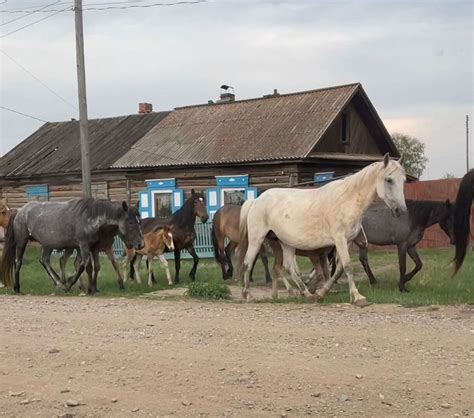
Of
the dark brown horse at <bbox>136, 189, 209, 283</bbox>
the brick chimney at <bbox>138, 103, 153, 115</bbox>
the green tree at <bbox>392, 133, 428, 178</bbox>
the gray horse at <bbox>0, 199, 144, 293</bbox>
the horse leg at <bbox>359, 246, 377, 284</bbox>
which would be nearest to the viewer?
the horse leg at <bbox>359, 246, 377, 284</bbox>

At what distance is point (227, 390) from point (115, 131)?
29264mm

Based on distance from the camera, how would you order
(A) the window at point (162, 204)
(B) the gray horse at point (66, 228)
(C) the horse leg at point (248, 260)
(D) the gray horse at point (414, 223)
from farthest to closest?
(A) the window at point (162, 204) → (B) the gray horse at point (66, 228) → (D) the gray horse at point (414, 223) → (C) the horse leg at point (248, 260)

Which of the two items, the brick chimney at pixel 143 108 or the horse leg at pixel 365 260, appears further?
the brick chimney at pixel 143 108

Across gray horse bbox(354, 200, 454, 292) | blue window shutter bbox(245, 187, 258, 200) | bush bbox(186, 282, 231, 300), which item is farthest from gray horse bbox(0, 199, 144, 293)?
blue window shutter bbox(245, 187, 258, 200)

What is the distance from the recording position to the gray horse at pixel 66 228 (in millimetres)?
14359

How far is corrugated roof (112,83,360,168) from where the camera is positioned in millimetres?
26141

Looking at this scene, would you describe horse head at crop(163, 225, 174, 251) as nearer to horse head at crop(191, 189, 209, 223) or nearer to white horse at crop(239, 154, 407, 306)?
horse head at crop(191, 189, 209, 223)

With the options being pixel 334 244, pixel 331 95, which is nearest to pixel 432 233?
pixel 331 95

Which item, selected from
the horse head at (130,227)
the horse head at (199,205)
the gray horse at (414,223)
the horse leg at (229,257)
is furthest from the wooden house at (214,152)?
the horse head at (130,227)

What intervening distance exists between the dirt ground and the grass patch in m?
1.18

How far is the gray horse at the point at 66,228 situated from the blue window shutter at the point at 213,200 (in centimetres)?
1183

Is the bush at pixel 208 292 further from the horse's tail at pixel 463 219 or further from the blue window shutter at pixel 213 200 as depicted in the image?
the blue window shutter at pixel 213 200

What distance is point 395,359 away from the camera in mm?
6820

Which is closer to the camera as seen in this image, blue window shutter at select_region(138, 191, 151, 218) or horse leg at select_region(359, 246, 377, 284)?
horse leg at select_region(359, 246, 377, 284)
